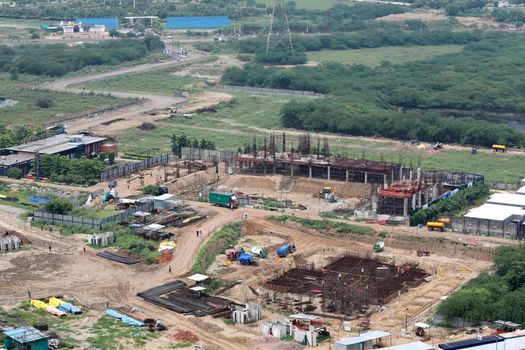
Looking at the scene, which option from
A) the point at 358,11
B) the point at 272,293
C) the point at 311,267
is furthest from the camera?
the point at 358,11

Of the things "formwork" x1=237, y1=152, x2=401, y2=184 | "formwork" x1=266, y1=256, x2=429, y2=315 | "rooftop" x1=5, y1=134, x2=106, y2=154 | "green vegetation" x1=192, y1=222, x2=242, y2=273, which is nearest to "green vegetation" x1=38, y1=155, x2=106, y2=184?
"rooftop" x1=5, y1=134, x2=106, y2=154

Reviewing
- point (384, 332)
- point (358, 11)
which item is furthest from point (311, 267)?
point (358, 11)

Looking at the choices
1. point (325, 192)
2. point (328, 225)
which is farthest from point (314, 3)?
point (328, 225)

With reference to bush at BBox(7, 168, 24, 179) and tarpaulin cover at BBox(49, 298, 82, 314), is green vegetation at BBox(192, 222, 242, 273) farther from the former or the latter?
bush at BBox(7, 168, 24, 179)

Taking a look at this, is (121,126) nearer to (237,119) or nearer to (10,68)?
(237,119)

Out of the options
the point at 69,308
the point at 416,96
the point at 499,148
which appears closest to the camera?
the point at 69,308

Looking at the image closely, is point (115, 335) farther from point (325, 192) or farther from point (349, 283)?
point (325, 192)
